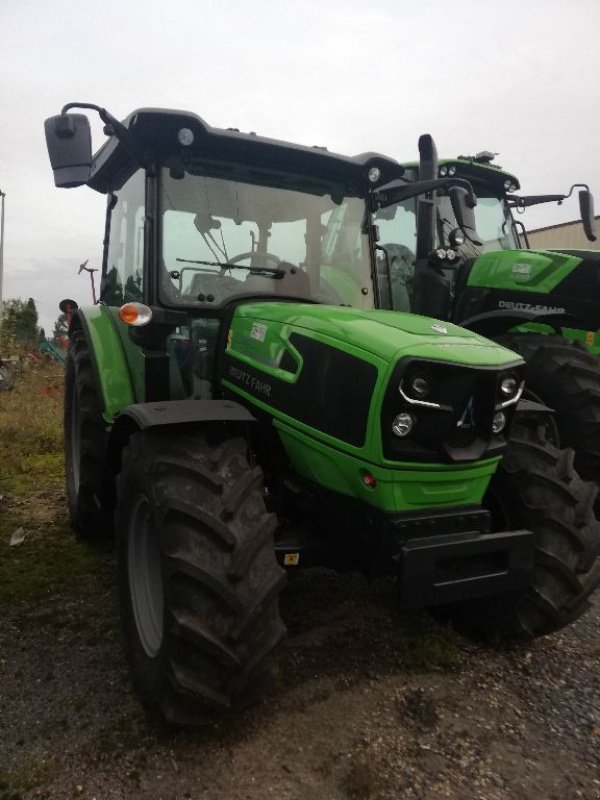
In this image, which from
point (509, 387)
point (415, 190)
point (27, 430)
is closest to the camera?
point (509, 387)

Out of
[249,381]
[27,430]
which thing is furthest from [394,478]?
[27,430]

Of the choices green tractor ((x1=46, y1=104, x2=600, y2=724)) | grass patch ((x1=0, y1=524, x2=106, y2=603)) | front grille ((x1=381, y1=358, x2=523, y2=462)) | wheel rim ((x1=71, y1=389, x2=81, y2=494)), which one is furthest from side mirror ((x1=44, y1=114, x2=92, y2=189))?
grass patch ((x1=0, y1=524, x2=106, y2=603))

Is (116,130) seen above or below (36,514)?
above

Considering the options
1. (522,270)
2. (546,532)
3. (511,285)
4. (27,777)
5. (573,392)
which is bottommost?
(27,777)

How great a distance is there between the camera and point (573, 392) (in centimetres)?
425

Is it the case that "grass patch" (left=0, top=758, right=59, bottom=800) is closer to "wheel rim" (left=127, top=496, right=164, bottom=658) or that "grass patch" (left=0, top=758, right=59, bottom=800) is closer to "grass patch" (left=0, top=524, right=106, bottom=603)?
"wheel rim" (left=127, top=496, right=164, bottom=658)

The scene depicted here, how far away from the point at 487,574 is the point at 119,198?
2998 millimetres

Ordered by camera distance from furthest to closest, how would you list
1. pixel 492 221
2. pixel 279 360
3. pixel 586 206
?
pixel 492 221
pixel 586 206
pixel 279 360

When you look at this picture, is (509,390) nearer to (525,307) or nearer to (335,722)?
(335,722)

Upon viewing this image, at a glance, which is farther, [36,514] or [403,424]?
[36,514]

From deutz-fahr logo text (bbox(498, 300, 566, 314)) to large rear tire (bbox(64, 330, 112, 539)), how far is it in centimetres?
318

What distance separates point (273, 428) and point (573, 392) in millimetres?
2410

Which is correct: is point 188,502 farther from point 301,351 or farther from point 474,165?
point 474,165

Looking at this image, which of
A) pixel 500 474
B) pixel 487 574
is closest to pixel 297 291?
pixel 500 474
